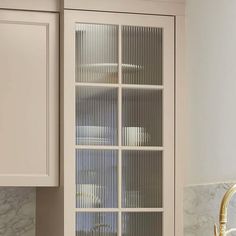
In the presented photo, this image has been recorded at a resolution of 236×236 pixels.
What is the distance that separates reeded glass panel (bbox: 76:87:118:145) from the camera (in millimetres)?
3070

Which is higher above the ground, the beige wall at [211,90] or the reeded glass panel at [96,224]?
the beige wall at [211,90]

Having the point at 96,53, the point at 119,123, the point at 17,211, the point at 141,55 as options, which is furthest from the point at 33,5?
the point at 17,211

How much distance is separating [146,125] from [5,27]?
0.76 m

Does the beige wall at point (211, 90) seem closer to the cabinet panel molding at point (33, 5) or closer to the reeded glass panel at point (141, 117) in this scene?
the reeded glass panel at point (141, 117)

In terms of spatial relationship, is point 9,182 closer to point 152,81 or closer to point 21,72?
point 21,72

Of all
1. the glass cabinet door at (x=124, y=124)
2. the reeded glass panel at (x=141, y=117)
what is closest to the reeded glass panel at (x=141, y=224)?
the glass cabinet door at (x=124, y=124)

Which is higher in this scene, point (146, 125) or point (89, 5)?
point (89, 5)

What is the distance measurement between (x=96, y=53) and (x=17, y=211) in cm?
101

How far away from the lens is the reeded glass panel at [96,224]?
3.03 meters

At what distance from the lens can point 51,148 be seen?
3.08 metres

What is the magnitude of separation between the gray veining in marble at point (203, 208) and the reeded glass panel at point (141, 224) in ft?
0.41

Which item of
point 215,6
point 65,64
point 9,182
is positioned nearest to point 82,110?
point 65,64

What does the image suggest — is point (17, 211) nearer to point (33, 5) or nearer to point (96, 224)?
point (96, 224)

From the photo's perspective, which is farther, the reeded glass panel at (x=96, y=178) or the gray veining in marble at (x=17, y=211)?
the gray veining in marble at (x=17, y=211)
